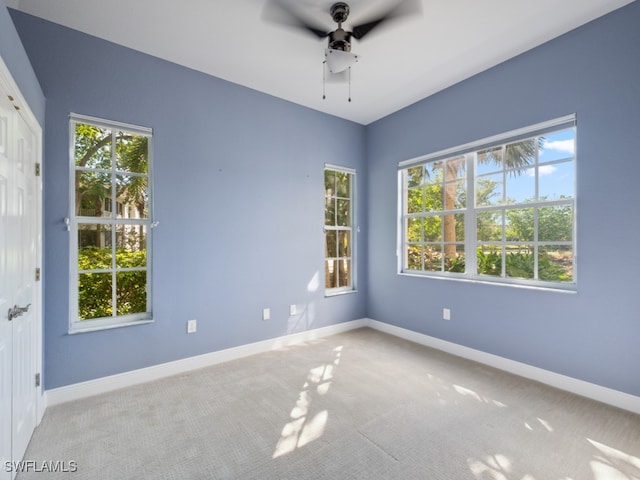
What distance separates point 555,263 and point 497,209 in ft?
2.40

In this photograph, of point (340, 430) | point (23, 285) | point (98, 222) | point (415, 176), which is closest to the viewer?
point (23, 285)

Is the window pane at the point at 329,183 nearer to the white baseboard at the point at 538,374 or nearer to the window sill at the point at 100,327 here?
the white baseboard at the point at 538,374

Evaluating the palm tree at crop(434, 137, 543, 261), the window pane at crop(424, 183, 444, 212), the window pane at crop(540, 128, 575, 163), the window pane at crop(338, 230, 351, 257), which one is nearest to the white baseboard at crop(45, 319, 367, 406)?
the window pane at crop(338, 230, 351, 257)

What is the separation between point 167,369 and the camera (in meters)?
2.95

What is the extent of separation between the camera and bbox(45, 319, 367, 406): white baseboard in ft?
8.19

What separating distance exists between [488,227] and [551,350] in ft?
4.20

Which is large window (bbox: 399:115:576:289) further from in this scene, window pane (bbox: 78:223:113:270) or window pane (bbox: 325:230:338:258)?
window pane (bbox: 78:223:113:270)

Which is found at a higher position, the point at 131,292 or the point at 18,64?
the point at 18,64

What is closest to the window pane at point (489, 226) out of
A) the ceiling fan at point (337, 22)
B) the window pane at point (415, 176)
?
the window pane at point (415, 176)

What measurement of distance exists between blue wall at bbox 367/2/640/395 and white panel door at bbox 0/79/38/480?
3.67m

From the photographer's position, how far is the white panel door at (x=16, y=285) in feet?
5.18

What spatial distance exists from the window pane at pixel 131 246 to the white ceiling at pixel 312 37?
165cm

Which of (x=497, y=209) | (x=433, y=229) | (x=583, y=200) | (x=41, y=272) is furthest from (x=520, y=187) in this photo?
(x=41, y=272)

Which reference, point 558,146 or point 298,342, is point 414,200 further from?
point 298,342
